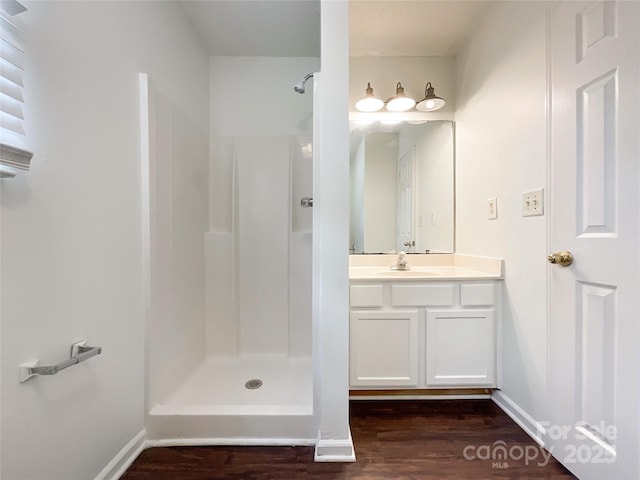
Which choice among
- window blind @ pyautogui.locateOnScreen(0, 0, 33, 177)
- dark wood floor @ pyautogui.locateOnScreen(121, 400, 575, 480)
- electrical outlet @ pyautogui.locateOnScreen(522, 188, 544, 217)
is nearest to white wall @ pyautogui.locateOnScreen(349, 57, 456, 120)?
electrical outlet @ pyautogui.locateOnScreen(522, 188, 544, 217)

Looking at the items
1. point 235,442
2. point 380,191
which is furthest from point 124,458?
point 380,191

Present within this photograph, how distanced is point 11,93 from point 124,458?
4.44ft

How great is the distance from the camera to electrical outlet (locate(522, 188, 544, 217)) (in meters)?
1.19

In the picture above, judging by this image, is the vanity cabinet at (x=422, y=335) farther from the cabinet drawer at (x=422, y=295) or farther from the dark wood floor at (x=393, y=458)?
the dark wood floor at (x=393, y=458)

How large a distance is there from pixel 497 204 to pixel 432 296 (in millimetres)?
661

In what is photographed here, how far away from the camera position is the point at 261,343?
194cm

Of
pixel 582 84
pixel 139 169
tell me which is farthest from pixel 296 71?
pixel 582 84

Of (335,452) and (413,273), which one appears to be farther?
(413,273)

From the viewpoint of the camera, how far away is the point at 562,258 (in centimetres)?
104

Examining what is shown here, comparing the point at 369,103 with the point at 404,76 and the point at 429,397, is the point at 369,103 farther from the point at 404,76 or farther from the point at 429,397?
the point at 429,397

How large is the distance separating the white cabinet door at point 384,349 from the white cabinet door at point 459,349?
10 centimetres

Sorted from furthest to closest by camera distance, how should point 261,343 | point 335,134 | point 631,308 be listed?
point 261,343
point 335,134
point 631,308

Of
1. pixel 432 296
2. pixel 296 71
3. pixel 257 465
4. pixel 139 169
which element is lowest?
pixel 257 465

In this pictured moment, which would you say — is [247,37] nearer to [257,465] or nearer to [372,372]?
[372,372]
